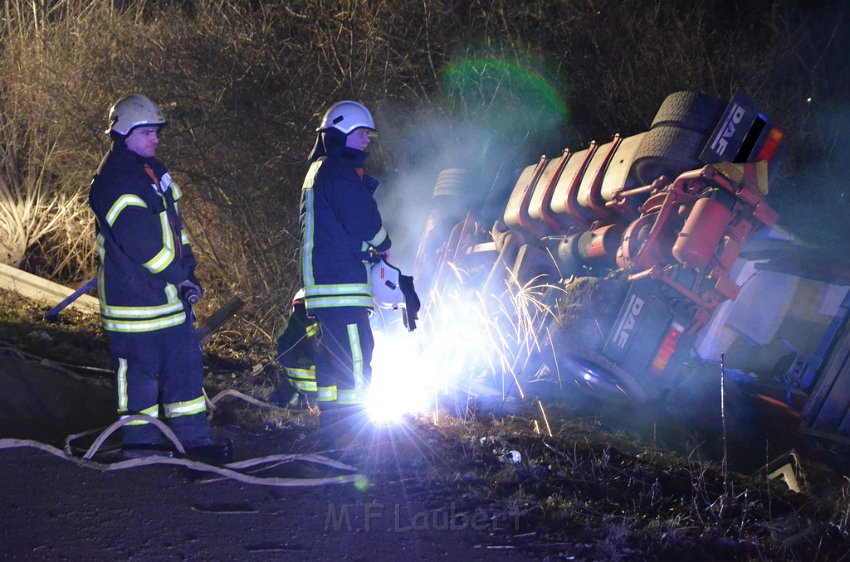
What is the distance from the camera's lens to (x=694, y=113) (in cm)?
563

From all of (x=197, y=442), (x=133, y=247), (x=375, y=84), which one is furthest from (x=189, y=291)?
(x=375, y=84)

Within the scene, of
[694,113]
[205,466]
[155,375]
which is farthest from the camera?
[694,113]

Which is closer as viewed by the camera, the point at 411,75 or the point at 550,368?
the point at 550,368

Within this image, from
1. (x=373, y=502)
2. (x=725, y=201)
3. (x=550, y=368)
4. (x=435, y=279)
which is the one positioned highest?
(x=725, y=201)

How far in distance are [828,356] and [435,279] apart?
345 cm

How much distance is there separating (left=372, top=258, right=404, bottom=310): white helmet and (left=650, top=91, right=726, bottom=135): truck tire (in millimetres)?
2358

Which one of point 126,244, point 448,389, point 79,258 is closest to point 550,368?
point 448,389

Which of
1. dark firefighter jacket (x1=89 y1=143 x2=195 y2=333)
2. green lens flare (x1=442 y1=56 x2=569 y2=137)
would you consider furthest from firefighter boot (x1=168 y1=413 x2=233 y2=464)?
green lens flare (x1=442 y1=56 x2=569 y2=137)

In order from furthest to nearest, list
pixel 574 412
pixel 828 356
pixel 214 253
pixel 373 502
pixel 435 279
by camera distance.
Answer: pixel 214 253 < pixel 435 279 < pixel 574 412 < pixel 828 356 < pixel 373 502

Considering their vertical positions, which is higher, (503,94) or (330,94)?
(503,94)

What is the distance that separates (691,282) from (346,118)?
101 inches

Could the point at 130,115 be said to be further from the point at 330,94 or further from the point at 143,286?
the point at 330,94

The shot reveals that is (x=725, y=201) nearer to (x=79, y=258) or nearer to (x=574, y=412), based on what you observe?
(x=574, y=412)

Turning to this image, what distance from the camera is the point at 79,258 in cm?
998
